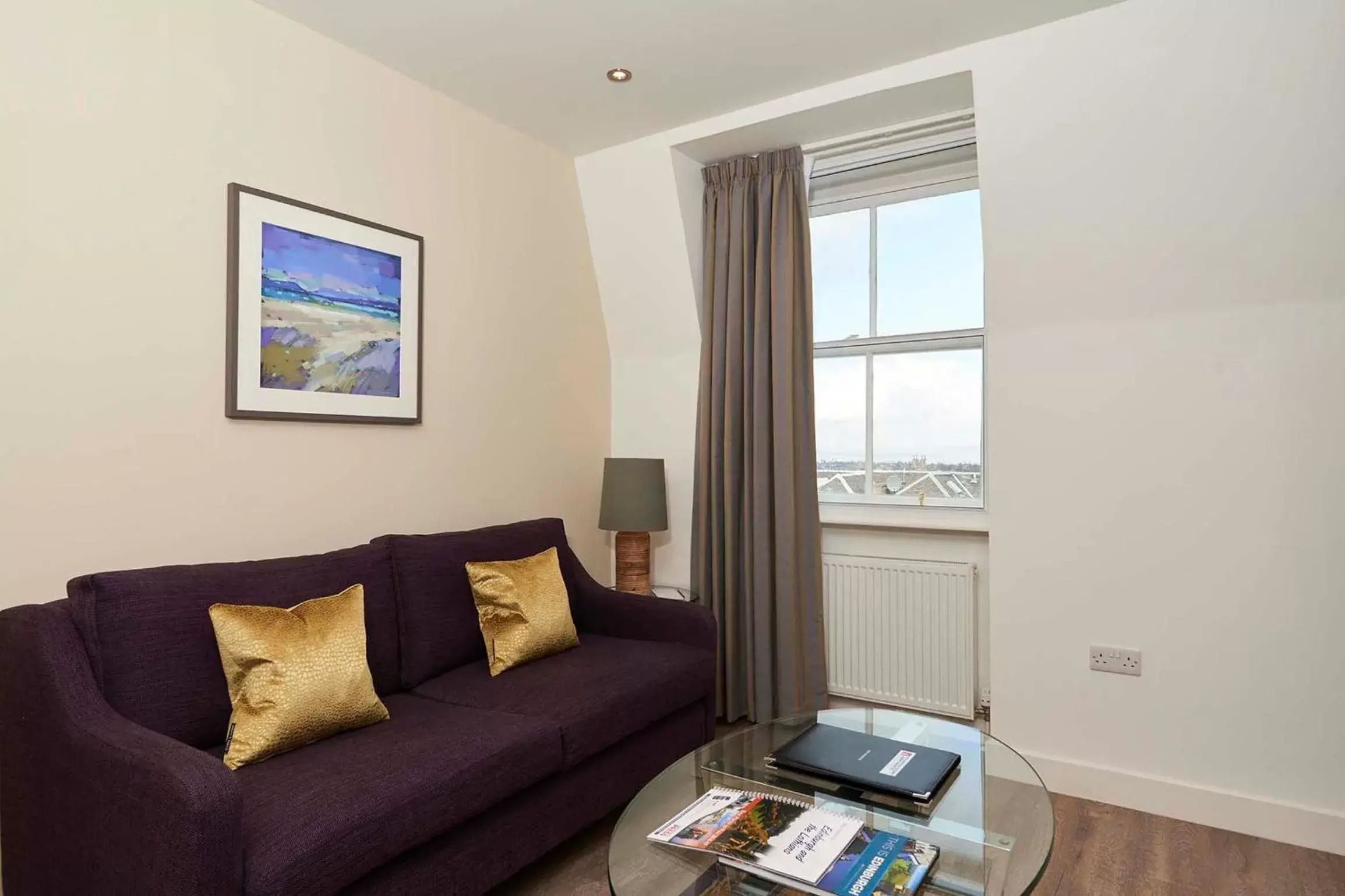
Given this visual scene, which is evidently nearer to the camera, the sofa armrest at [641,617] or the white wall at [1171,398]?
the white wall at [1171,398]

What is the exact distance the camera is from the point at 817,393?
379cm

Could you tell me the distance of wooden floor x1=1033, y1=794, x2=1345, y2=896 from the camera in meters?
2.20

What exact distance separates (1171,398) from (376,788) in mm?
2683

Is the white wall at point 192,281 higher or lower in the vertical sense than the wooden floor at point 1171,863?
higher

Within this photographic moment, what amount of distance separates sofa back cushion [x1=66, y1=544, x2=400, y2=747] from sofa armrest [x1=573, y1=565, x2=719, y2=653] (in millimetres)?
1183

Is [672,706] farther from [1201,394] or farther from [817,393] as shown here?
[1201,394]

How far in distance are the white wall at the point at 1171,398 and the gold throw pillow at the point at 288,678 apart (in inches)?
88.7

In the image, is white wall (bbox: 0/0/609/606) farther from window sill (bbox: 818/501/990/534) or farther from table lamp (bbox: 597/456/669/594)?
window sill (bbox: 818/501/990/534)

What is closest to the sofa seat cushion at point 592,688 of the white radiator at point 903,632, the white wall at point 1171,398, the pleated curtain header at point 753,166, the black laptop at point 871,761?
the black laptop at point 871,761

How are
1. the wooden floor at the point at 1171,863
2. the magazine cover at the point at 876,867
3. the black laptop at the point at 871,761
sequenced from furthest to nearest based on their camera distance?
1. the wooden floor at the point at 1171,863
2. the black laptop at the point at 871,761
3. the magazine cover at the point at 876,867

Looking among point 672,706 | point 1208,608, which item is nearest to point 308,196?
point 672,706

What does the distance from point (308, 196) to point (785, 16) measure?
169 cm

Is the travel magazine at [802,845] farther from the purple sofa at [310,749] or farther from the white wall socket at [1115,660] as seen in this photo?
the white wall socket at [1115,660]

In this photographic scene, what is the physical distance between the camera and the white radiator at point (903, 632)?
321 centimetres
